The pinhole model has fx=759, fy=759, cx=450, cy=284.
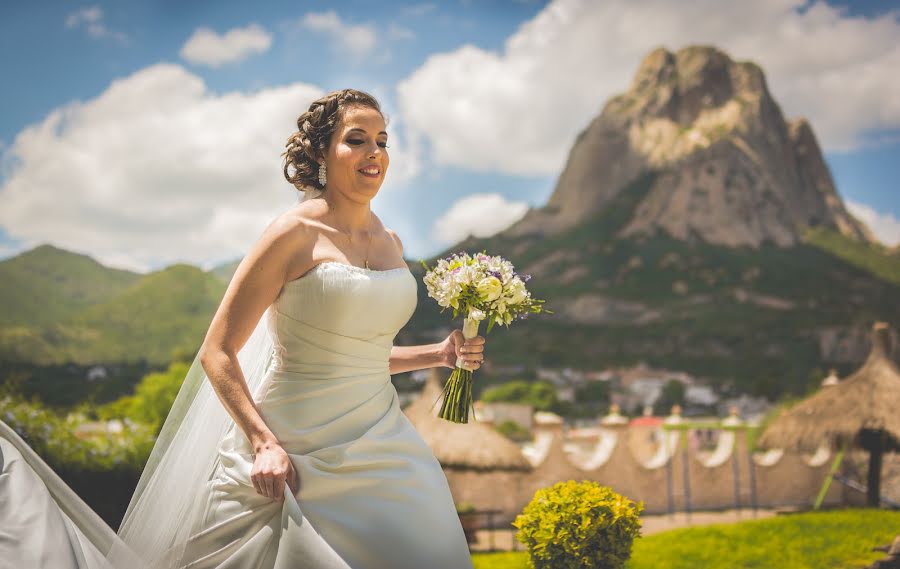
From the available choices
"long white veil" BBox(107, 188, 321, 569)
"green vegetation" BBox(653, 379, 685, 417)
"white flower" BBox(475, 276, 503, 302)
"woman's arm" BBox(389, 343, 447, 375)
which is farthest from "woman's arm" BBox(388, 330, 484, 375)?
"green vegetation" BBox(653, 379, 685, 417)

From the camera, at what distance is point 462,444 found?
1681 centimetres

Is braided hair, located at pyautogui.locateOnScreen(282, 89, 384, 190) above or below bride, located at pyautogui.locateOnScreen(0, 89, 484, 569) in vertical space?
above

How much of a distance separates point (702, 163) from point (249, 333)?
111396 mm

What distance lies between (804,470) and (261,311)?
21196 millimetres

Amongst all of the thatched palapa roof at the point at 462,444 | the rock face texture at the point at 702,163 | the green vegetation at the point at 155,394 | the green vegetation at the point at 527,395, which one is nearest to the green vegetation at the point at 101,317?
the green vegetation at the point at 155,394

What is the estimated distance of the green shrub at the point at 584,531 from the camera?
16.2ft

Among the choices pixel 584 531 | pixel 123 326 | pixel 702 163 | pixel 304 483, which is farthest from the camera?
pixel 702 163

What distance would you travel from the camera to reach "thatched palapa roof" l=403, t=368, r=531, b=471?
1666cm

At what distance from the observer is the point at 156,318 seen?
5609 centimetres

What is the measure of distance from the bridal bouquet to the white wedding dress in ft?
1.31

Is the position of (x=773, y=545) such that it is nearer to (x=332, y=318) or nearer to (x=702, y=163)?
(x=332, y=318)

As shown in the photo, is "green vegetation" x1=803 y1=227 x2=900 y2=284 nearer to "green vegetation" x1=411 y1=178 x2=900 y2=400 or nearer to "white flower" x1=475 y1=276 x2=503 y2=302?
"green vegetation" x1=411 y1=178 x2=900 y2=400

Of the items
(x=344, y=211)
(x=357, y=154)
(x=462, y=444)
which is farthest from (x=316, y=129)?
(x=462, y=444)

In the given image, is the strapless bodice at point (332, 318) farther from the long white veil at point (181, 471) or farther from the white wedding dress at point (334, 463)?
the long white veil at point (181, 471)
